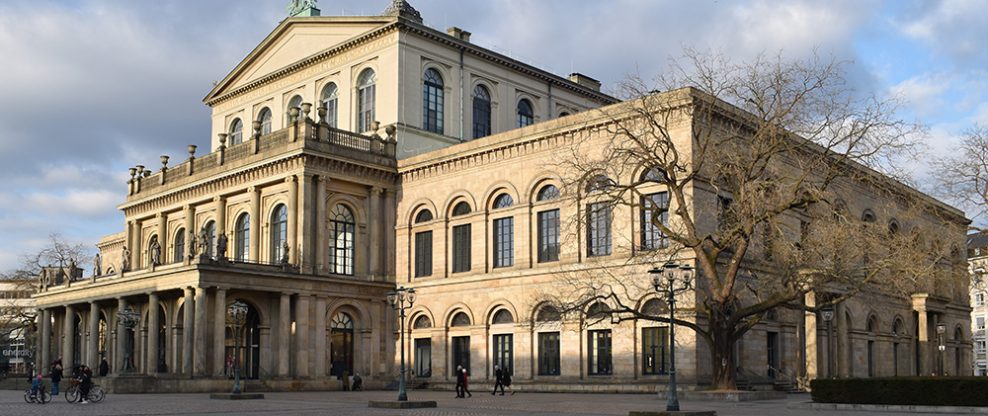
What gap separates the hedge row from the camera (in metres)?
26.9

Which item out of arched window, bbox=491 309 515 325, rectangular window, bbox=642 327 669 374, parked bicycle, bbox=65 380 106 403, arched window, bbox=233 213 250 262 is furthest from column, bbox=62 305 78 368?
rectangular window, bbox=642 327 669 374

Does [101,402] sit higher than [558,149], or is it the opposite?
[558,149]

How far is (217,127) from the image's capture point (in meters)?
63.6

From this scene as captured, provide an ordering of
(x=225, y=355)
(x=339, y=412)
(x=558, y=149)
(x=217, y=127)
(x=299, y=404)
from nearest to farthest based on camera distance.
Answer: (x=339, y=412) < (x=299, y=404) < (x=558, y=149) < (x=225, y=355) < (x=217, y=127)

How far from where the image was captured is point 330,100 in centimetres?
5538

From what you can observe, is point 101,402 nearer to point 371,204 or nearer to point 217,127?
point 371,204

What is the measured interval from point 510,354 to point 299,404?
14.1 metres

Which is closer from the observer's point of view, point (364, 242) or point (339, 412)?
point (339, 412)

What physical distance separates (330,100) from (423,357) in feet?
49.5

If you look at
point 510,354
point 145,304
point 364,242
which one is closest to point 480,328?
point 510,354

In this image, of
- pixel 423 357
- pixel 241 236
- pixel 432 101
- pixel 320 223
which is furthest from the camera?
pixel 432 101

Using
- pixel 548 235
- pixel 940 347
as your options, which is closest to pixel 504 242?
pixel 548 235

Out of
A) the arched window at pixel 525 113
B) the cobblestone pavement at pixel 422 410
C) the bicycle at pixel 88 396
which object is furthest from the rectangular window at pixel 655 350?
the arched window at pixel 525 113

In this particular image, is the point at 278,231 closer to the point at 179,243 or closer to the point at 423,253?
the point at 423,253
